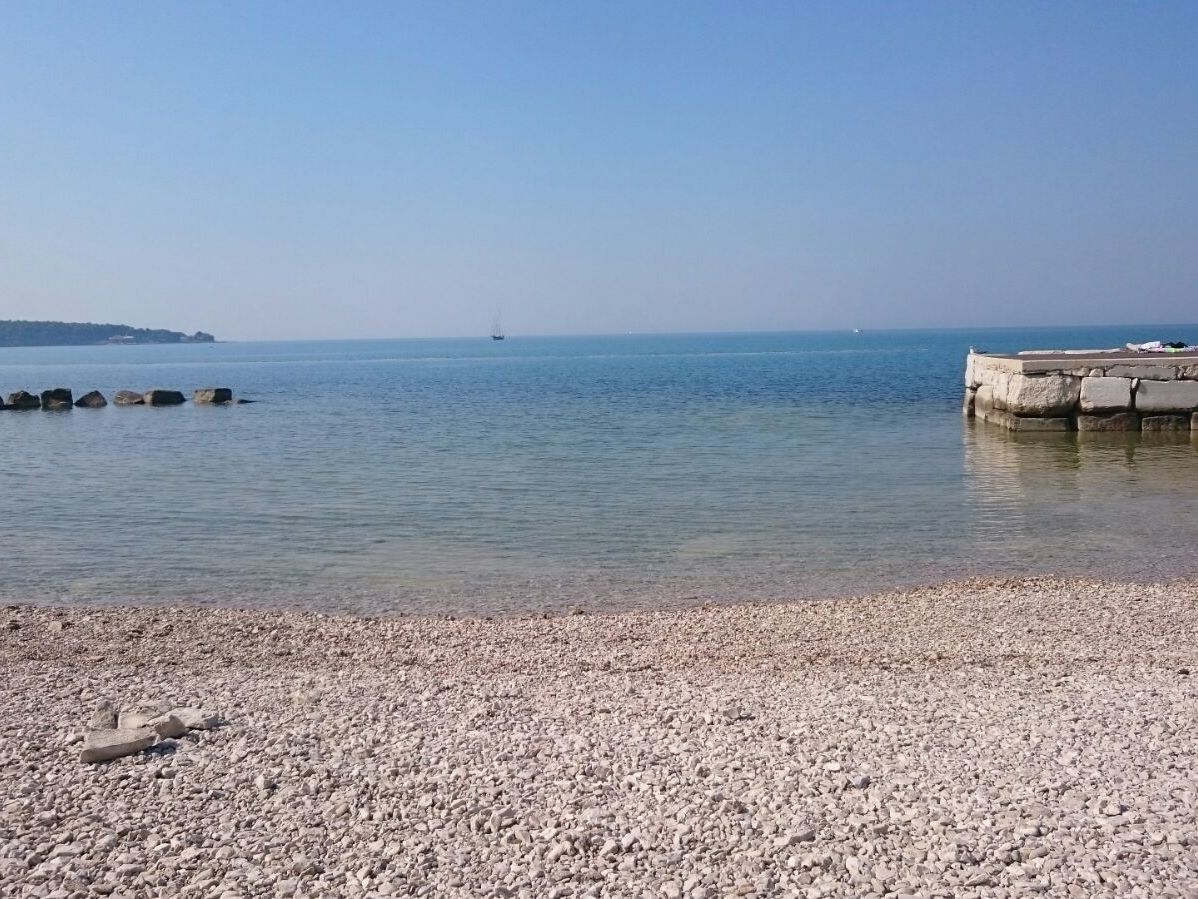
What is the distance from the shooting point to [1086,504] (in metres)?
18.2

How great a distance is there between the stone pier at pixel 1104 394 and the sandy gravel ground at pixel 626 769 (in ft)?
70.1

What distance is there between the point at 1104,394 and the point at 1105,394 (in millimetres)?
28

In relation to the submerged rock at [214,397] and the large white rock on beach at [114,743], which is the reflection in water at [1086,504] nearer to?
the large white rock on beach at [114,743]

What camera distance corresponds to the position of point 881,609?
11.2 m

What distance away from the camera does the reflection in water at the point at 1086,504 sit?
13969 mm

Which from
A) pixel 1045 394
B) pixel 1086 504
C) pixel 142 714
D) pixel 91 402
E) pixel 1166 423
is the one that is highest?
pixel 1045 394

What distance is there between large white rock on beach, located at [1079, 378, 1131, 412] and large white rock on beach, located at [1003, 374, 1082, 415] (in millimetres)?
231

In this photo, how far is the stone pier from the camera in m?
29.1

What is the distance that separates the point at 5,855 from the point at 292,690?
2893 mm

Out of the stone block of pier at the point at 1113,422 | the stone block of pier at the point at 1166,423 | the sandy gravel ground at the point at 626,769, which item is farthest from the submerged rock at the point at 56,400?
the stone block of pier at the point at 1166,423

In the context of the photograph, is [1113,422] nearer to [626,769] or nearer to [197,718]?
[626,769]

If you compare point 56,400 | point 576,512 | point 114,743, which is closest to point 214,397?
point 56,400

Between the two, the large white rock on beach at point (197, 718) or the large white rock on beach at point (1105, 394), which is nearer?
the large white rock on beach at point (197, 718)

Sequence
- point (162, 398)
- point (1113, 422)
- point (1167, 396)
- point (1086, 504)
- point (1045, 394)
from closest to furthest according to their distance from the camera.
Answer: point (1086, 504)
point (1167, 396)
point (1113, 422)
point (1045, 394)
point (162, 398)
